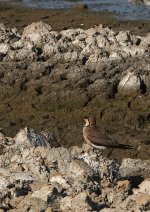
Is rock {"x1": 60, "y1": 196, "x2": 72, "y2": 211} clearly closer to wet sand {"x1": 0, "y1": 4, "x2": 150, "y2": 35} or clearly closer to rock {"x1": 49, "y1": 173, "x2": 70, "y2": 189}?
rock {"x1": 49, "y1": 173, "x2": 70, "y2": 189}

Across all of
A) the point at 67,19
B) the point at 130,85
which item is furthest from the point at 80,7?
the point at 130,85

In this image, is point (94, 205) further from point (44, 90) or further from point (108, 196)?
point (44, 90)

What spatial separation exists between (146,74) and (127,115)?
2.01 meters

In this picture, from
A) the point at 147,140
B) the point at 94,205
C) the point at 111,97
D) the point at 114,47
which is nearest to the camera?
the point at 94,205

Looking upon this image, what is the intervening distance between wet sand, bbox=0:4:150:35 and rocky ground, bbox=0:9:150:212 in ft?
22.7

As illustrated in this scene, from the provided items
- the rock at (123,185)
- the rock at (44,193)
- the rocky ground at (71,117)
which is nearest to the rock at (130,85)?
the rocky ground at (71,117)

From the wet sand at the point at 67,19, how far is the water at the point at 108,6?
991 millimetres

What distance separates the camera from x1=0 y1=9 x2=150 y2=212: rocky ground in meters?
8.73

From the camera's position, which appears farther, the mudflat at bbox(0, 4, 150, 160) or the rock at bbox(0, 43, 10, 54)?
the rock at bbox(0, 43, 10, 54)

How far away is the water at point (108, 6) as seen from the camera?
32562 mm

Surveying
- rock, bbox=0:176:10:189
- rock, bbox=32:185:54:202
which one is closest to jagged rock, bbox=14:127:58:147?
rock, bbox=0:176:10:189

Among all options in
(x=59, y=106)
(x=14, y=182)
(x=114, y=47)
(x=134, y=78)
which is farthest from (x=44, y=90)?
(x=14, y=182)

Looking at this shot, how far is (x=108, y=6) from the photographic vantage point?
3422 cm

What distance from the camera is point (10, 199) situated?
854 centimetres
